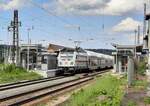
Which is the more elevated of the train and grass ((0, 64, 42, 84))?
the train

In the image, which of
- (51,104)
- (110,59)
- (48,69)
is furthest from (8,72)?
(110,59)

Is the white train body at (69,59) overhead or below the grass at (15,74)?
overhead

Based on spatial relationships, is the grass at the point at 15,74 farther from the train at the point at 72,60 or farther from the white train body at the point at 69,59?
the train at the point at 72,60

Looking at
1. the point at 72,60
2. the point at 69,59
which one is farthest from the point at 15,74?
the point at 72,60

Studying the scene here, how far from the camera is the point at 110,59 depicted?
88.5 meters

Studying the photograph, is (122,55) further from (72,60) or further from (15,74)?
(15,74)

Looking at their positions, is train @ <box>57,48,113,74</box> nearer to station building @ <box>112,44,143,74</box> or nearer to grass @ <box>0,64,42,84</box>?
grass @ <box>0,64,42,84</box>

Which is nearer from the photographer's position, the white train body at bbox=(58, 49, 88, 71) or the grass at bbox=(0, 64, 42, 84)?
the grass at bbox=(0, 64, 42, 84)

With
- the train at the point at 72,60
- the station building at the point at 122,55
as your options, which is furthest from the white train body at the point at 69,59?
the station building at the point at 122,55

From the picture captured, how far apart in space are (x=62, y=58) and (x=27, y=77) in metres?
7.32

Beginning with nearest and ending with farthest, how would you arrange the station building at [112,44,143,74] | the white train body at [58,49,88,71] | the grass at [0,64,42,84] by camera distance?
the grass at [0,64,42,84], the station building at [112,44,143,74], the white train body at [58,49,88,71]

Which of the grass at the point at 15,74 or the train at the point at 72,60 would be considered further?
the train at the point at 72,60

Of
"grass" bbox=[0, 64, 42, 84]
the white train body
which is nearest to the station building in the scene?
the white train body

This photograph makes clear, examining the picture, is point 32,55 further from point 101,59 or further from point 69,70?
point 101,59
